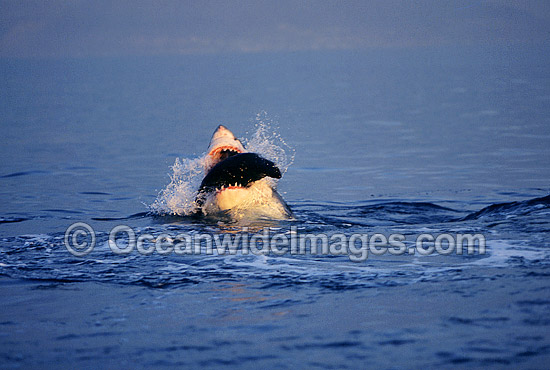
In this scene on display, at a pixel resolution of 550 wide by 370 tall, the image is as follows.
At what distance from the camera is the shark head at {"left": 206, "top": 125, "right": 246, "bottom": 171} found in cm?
944

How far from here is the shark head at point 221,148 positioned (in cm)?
944

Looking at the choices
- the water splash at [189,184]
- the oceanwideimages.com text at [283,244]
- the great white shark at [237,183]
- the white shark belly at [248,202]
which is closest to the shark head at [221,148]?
the great white shark at [237,183]

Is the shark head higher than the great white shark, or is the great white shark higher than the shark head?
the shark head

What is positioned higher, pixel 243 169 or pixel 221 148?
pixel 221 148

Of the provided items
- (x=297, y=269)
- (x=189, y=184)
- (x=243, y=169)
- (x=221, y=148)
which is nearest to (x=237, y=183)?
(x=243, y=169)

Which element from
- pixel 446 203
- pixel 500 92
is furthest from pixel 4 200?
pixel 500 92

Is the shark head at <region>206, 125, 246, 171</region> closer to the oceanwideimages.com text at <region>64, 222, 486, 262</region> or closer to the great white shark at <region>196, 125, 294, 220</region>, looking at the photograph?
the great white shark at <region>196, 125, 294, 220</region>

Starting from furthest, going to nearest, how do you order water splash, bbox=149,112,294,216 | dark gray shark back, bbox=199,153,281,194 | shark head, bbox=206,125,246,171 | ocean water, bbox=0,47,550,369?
water splash, bbox=149,112,294,216, shark head, bbox=206,125,246,171, dark gray shark back, bbox=199,153,281,194, ocean water, bbox=0,47,550,369

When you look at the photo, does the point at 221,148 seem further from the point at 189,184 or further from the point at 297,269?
the point at 297,269

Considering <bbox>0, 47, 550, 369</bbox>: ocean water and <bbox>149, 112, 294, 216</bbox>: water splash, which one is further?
<bbox>149, 112, 294, 216</bbox>: water splash

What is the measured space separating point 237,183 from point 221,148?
0.58m

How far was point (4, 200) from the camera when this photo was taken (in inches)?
504

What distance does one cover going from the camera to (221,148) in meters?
9.45

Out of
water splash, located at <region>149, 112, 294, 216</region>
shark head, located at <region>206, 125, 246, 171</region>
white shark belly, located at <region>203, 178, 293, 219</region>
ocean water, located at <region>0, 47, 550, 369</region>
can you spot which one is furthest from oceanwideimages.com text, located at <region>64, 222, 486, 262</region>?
water splash, located at <region>149, 112, 294, 216</region>
